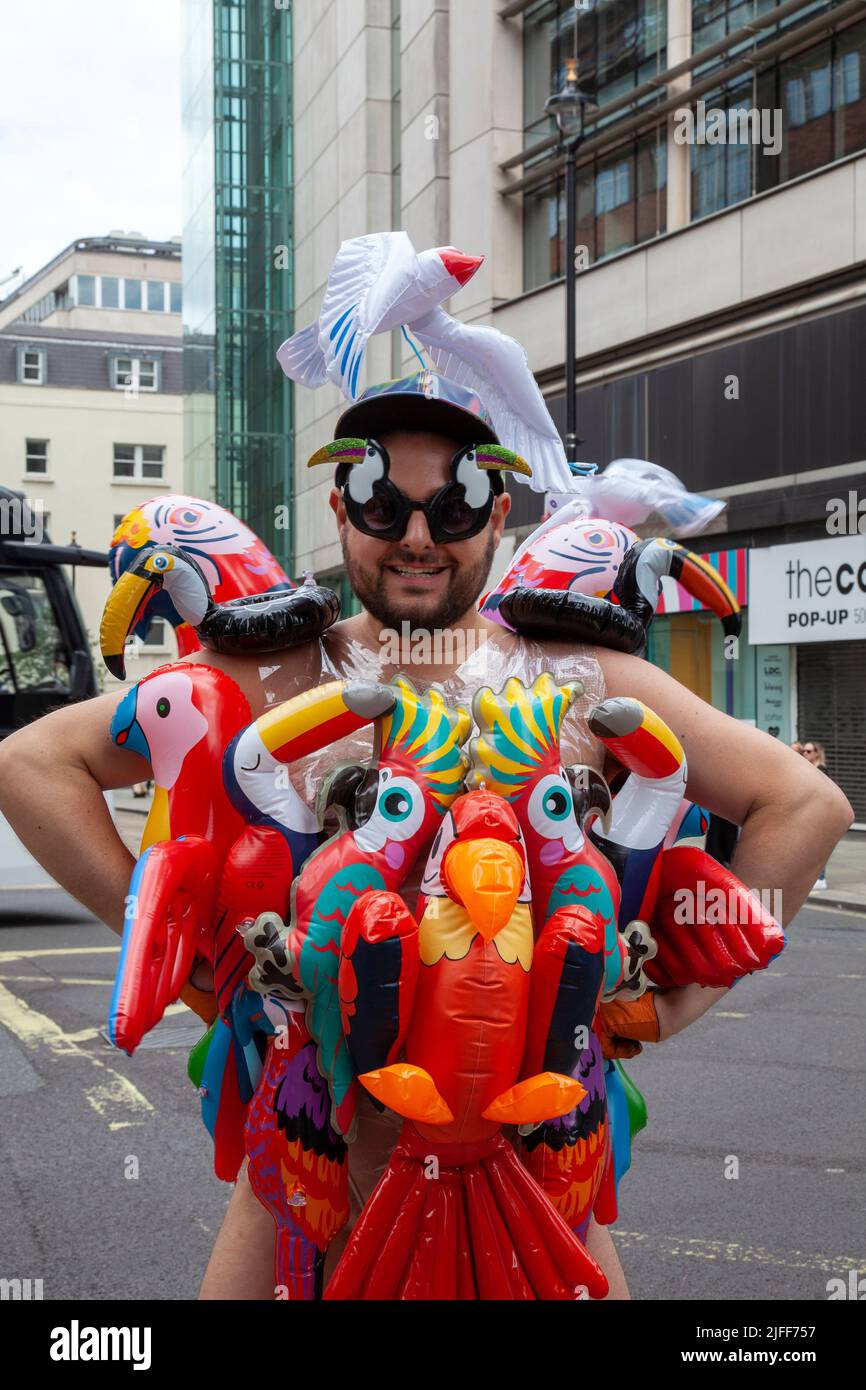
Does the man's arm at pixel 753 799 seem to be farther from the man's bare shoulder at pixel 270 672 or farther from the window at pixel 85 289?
the window at pixel 85 289

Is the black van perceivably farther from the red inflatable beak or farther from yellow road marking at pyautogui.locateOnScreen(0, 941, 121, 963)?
the red inflatable beak

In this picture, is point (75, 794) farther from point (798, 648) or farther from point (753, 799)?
point (798, 648)

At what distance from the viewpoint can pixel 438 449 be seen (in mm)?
2586

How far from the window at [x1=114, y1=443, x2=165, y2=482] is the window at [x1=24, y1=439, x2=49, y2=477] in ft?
7.70

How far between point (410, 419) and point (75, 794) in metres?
0.91

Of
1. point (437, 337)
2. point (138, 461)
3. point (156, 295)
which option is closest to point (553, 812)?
point (437, 337)

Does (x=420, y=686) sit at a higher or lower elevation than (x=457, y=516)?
lower

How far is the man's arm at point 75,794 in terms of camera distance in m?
2.59

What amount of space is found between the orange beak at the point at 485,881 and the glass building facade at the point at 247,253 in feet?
98.8

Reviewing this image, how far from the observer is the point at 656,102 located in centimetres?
1914

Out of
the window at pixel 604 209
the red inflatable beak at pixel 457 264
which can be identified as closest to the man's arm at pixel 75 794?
the red inflatable beak at pixel 457 264

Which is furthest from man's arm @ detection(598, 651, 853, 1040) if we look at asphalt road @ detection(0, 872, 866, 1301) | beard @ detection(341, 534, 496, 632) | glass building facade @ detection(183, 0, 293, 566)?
glass building facade @ detection(183, 0, 293, 566)
